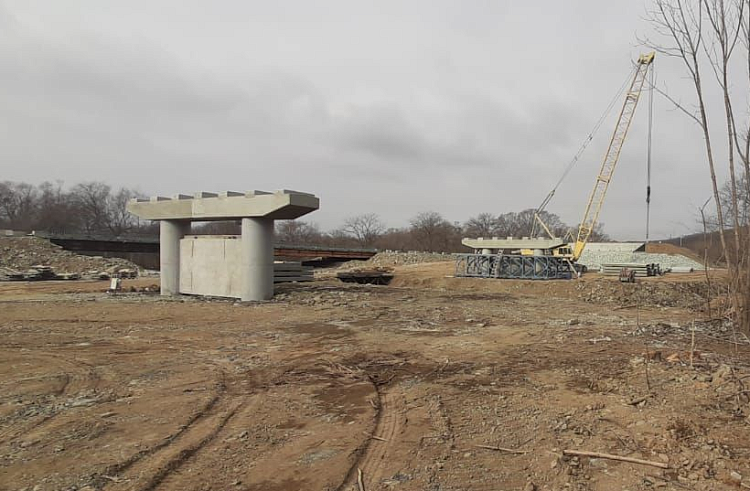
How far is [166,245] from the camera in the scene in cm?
2227

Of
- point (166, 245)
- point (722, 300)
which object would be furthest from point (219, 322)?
point (722, 300)

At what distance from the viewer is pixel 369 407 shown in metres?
6.48

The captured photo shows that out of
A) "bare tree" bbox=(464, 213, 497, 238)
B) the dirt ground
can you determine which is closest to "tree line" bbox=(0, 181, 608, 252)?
"bare tree" bbox=(464, 213, 497, 238)

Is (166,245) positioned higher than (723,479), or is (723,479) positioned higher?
(166,245)

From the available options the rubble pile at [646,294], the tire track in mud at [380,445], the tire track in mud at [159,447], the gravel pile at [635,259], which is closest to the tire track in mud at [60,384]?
the tire track in mud at [159,447]

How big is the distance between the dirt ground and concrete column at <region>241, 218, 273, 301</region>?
6.09m

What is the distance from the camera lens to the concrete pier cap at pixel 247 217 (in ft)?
61.4

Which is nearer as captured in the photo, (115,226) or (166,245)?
(166,245)

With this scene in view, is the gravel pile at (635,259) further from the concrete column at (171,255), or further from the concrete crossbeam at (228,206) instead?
the concrete column at (171,255)

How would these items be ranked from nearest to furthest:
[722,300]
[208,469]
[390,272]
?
[208,469] < [722,300] < [390,272]

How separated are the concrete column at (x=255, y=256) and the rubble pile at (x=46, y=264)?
760 inches

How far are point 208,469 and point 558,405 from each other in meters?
4.64

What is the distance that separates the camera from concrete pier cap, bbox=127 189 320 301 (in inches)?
737

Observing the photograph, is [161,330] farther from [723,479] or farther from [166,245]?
[723,479]
